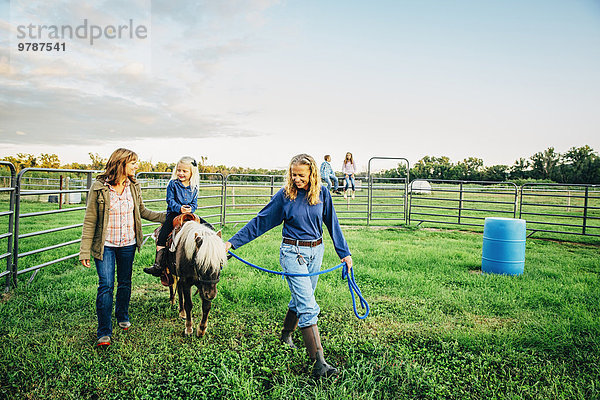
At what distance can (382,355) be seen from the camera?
10.8ft

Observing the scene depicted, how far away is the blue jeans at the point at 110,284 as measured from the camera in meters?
3.41

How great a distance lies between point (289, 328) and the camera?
3.48m

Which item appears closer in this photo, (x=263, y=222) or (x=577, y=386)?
(x=577, y=386)

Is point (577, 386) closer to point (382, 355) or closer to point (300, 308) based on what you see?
point (382, 355)

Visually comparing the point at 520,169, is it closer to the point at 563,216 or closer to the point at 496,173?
the point at 496,173

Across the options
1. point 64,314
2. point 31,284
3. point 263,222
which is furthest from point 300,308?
point 31,284

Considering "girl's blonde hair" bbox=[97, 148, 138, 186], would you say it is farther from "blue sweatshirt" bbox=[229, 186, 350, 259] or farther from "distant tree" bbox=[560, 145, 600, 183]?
"distant tree" bbox=[560, 145, 600, 183]

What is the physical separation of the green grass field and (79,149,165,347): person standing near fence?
0.30 m

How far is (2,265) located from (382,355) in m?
6.41

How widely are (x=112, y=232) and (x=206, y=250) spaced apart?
105 cm

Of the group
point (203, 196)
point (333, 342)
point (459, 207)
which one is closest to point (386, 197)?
point (459, 207)

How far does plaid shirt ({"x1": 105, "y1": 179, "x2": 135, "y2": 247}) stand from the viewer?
351 cm

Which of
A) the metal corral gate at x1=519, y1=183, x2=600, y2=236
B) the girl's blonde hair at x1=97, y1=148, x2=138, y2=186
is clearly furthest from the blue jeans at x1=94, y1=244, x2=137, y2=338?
the metal corral gate at x1=519, y1=183, x2=600, y2=236

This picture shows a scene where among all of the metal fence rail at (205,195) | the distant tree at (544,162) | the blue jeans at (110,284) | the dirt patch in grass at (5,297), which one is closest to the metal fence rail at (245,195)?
the metal fence rail at (205,195)
